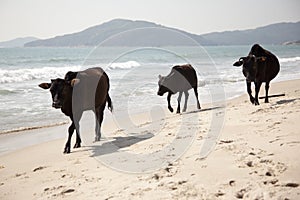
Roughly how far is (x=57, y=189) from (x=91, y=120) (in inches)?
267

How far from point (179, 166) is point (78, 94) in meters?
3.97

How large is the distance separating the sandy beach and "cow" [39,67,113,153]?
75 cm

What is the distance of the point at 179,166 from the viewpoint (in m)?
5.48

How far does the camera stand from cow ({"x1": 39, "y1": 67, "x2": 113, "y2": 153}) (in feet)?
26.8

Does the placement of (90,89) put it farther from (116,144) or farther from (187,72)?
(187,72)

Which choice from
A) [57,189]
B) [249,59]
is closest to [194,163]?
[57,189]

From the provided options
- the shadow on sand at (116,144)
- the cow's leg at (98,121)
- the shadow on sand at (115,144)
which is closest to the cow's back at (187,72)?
the cow's leg at (98,121)

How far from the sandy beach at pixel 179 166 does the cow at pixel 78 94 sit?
0.75m

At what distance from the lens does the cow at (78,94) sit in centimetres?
816

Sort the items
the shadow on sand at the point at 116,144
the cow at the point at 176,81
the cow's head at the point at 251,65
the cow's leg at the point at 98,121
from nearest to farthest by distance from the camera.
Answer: the shadow on sand at the point at 116,144, the cow's leg at the point at 98,121, the cow's head at the point at 251,65, the cow at the point at 176,81

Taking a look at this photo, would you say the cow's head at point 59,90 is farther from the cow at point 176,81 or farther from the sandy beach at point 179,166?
the cow at point 176,81

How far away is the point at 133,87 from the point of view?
1995cm

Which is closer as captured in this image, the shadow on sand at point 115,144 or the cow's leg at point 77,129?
the shadow on sand at point 115,144

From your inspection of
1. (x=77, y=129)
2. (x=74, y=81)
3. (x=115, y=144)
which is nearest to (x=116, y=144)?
(x=115, y=144)
